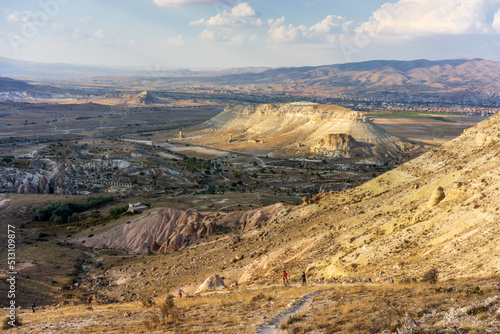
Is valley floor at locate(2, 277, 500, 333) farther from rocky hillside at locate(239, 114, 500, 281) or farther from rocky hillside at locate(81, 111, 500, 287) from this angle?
rocky hillside at locate(239, 114, 500, 281)

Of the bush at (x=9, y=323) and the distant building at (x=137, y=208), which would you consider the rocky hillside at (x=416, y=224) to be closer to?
the bush at (x=9, y=323)

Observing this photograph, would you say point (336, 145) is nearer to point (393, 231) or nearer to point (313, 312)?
point (393, 231)

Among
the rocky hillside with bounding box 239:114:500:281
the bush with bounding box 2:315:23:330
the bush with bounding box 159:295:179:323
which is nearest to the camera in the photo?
the rocky hillside with bounding box 239:114:500:281

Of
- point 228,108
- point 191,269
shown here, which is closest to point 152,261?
point 191,269

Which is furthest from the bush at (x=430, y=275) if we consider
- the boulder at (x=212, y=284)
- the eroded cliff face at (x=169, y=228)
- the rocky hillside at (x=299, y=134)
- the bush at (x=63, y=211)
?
the rocky hillside at (x=299, y=134)

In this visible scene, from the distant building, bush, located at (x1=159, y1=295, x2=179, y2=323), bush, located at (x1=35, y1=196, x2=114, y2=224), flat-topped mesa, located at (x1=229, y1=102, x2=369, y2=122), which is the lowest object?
bush, located at (x1=35, y1=196, x2=114, y2=224)

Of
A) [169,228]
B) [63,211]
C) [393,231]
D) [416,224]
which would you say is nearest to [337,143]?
[169,228]

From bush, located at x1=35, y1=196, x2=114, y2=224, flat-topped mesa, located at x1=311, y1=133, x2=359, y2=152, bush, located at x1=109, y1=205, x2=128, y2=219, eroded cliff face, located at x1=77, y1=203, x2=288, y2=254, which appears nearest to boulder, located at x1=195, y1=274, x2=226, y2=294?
eroded cliff face, located at x1=77, y1=203, x2=288, y2=254
